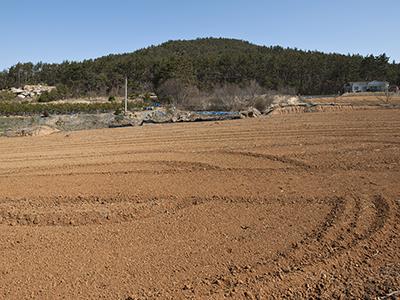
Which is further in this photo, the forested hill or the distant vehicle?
the forested hill

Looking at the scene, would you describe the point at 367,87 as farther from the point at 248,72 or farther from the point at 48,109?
the point at 48,109

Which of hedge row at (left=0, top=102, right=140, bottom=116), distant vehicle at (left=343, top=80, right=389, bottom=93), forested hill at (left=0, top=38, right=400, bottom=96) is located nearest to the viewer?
hedge row at (left=0, top=102, right=140, bottom=116)

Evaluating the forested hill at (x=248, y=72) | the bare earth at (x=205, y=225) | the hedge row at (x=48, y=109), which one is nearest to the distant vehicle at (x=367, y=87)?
the forested hill at (x=248, y=72)

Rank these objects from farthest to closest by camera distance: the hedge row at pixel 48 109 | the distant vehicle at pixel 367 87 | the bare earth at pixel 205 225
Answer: the distant vehicle at pixel 367 87
the hedge row at pixel 48 109
the bare earth at pixel 205 225

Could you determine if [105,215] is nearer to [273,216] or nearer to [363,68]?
[273,216]

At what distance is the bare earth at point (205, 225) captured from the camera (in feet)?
12.3

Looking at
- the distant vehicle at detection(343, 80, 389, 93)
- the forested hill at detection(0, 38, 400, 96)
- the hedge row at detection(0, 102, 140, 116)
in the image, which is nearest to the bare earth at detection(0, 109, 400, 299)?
the hedge row at detection(0, 102, 140, 116)

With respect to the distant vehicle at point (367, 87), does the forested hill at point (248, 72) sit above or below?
above

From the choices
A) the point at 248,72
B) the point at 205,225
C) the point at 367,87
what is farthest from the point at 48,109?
the point at 367,87

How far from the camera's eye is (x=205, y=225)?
209 inches

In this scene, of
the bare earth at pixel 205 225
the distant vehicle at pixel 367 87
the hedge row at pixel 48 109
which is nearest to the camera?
the bare earth at pixel 205 225

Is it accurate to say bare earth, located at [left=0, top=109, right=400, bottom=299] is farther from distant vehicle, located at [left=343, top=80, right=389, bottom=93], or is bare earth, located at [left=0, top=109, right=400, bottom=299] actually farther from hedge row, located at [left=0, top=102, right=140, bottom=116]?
distant vehicle, located at [left=343, top=80, right=389, bottom=93]

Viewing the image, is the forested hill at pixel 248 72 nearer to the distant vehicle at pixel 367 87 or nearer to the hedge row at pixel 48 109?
the distant vehicle at pixel 367 87

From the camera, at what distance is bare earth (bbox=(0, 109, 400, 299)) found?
3.75 meters
